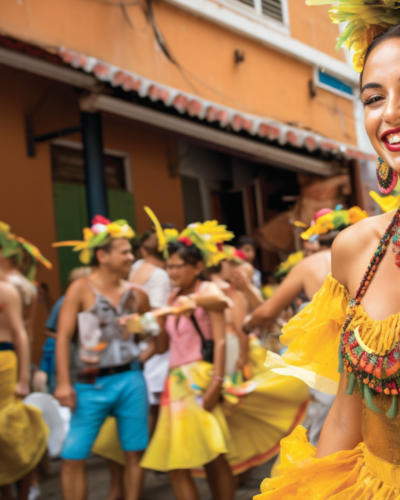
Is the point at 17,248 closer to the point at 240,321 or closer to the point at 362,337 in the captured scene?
the point at 240,321

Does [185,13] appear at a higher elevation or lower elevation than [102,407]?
higher

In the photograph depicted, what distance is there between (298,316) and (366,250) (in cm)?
33

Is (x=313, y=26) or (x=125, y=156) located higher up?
(x=313, y=26)

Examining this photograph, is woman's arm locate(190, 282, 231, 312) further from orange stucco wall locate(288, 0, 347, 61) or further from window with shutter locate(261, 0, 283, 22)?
orange stucco wall locate(288, 0, 347, 61)

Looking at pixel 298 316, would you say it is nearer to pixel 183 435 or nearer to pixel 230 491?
pixel 183 435

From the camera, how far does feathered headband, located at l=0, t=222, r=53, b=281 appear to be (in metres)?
5.26

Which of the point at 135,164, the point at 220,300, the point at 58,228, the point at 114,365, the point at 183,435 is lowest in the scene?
the point at 183,435

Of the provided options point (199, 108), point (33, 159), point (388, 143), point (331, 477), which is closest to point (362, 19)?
point (388, 143)

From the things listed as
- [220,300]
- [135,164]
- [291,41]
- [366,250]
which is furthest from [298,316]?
[291,41]

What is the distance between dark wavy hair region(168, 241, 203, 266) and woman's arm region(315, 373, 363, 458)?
121 inches

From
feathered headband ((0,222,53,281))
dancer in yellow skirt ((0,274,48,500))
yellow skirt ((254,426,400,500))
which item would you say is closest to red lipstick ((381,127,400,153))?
yellow skirt ((254,426,400,500))

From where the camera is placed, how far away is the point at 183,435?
14.5 feet

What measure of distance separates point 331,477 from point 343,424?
148 mm

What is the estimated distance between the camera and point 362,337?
162 cm
